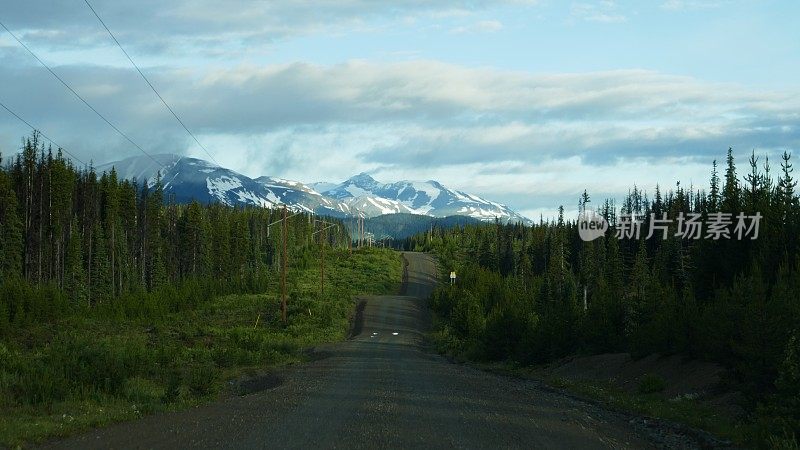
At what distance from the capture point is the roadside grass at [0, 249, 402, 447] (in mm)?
15086

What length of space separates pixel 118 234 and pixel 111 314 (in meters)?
37.9

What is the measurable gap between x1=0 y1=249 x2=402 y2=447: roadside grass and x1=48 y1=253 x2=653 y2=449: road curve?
3.88ft

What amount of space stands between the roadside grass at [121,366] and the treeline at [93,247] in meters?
7.51

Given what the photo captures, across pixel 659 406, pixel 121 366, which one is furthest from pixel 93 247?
pixel 659 406

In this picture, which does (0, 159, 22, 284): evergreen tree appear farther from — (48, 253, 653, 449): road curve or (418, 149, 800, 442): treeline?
(48, 253, 653, 449): road curve

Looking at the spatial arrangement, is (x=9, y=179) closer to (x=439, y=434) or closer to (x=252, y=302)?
(x=252, y=302)

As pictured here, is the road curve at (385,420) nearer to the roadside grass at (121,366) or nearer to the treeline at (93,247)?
the roadside grass at (121,366)

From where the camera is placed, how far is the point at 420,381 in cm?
2364

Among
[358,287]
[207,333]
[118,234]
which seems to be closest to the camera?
[207,333]

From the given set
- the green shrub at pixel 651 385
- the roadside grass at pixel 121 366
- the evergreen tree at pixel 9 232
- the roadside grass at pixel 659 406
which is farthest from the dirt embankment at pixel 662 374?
the evergreen tree at pixel 9 232

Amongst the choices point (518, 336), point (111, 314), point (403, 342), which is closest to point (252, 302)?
point (111, 314)

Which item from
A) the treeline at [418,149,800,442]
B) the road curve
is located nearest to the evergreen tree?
the treeline at [418,149,800,442]

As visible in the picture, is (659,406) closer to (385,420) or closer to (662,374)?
(662,374)

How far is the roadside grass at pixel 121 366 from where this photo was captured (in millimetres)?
15086
